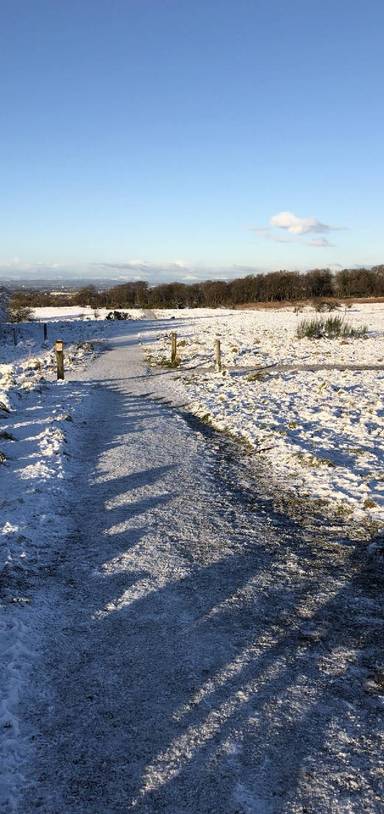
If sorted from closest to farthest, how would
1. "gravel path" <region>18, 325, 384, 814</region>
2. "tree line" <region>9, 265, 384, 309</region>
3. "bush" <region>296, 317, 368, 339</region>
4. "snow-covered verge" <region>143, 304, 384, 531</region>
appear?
"gravel path" <region>18, 325, 384, 814</region>
"snow-covered verge" <region>143, 304, 384, 531</region>
"bush" <region>296, 317, 368, 339</region>
"tree line" <region>9, 265, 384, 309</region>

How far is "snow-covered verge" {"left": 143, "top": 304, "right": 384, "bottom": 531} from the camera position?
7711 mm

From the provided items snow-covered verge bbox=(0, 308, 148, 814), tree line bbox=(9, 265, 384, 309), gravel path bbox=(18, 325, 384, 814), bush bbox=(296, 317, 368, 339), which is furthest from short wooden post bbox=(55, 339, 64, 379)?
tree line bbox=(9, 265, 384, 309)

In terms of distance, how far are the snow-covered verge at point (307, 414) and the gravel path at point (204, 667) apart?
109 centimetres

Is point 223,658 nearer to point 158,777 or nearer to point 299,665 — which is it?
point 299,665

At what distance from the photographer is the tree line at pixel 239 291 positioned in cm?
8656

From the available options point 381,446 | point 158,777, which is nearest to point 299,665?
point 158,777

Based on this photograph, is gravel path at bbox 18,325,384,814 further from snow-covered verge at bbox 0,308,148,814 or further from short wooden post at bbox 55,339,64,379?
short wooden post at bbox 55,339,64,379

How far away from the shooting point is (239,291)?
98.1 m

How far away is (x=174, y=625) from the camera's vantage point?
439 centimetres

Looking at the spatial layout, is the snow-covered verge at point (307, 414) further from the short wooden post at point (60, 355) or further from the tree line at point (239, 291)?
the tree line at point (239, 291)

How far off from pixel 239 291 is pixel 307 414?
3499 inches

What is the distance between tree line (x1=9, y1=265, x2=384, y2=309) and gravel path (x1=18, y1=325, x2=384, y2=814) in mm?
79792

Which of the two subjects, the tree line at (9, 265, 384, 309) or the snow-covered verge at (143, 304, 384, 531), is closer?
the snow-covered verge at (143, 304, 384, 531)

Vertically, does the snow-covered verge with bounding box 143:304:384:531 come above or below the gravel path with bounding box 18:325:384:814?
above
